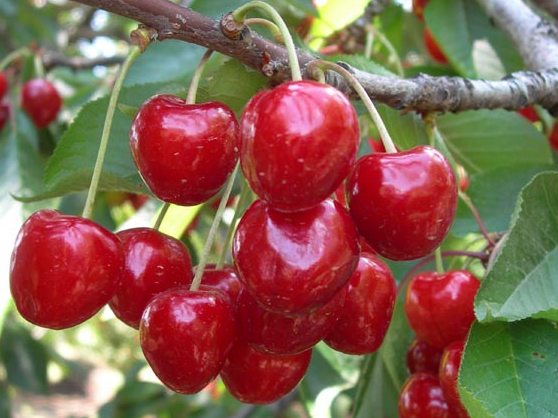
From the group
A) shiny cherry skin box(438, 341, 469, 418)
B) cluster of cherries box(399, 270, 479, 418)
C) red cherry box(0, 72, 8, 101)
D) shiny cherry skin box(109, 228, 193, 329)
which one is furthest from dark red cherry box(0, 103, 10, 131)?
shiny cherry skin box(438, 341, 469, 418)

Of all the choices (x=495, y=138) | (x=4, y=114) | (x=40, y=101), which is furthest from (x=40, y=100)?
(x=495, y=138)

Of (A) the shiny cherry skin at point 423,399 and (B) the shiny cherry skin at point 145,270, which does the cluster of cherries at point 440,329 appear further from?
(B) the shiny cherry skin at point 145,270

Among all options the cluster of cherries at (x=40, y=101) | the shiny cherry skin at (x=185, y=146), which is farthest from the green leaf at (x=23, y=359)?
the shiny cherry skin at (x=185, y=146)

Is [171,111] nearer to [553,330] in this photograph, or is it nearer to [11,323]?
[553,330]

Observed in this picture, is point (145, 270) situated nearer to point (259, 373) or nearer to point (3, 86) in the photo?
point (259, 373)

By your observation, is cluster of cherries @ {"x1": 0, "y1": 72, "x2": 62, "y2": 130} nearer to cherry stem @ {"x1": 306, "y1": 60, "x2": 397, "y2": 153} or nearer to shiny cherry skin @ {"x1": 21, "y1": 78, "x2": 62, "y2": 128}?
shiny cherry skin @ {"x1": 21, "y1": 78, "x2": 62, "y2": 128}

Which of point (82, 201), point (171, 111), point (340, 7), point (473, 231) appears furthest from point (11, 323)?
point (171, 111)
